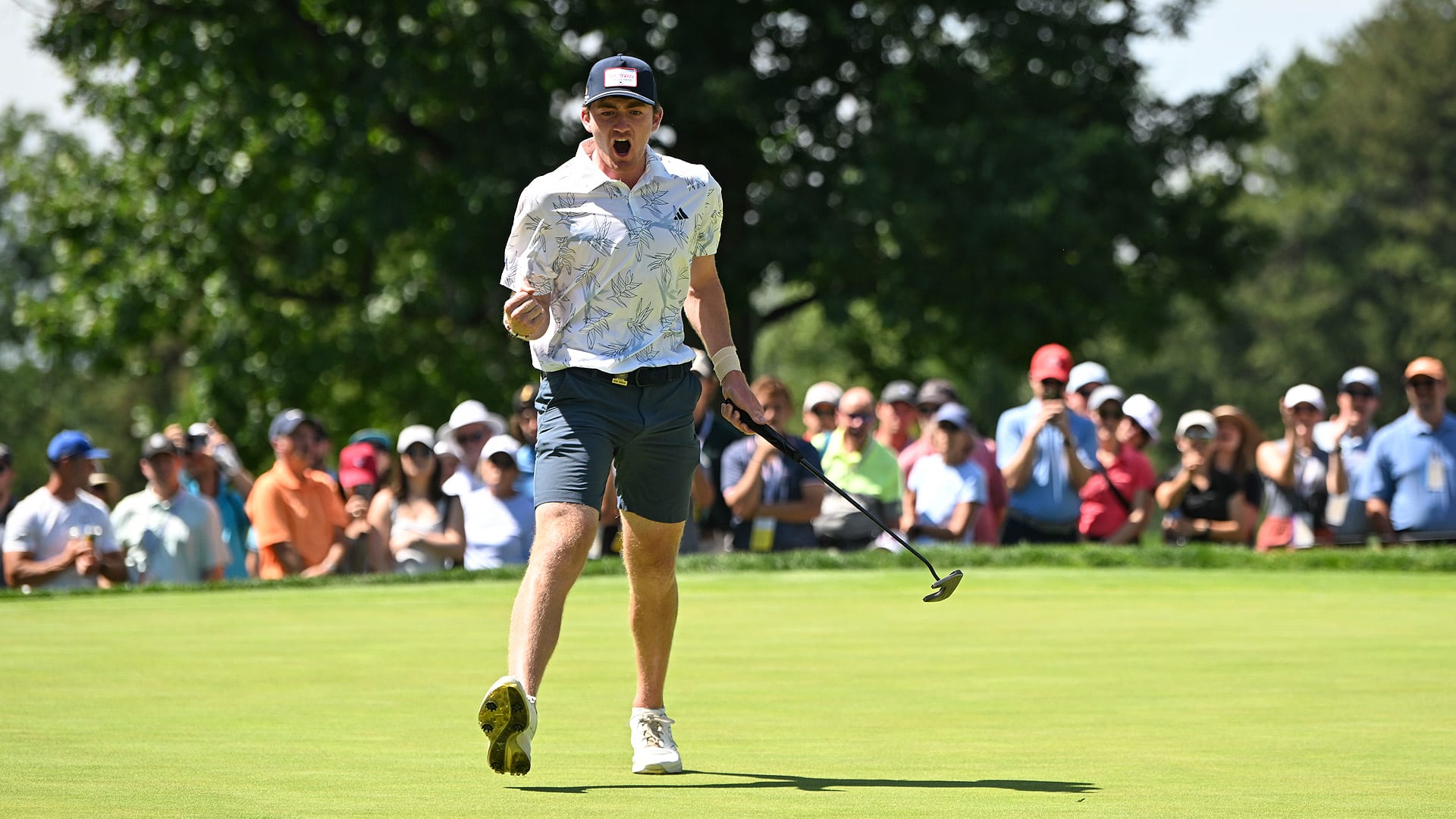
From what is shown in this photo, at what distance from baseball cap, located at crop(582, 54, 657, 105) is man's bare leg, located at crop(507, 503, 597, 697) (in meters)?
1.08

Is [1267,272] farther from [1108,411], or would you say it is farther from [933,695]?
[933,695]

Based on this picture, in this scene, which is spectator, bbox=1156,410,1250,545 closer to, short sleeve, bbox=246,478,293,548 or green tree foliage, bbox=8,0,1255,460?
short sleeve, bbox=246,478,293,548

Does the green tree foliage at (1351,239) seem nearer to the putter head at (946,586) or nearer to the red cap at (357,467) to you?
the red cap at (357,467)

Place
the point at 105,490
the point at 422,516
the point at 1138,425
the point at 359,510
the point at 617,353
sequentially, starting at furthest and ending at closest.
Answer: the point at 105,490 < the point at 1138,425 < the point at 359,510 < the point at 422,516 < the point at 617,353

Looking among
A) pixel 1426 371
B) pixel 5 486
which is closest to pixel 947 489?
pixel 1426 371

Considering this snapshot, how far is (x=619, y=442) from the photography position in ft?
18.2

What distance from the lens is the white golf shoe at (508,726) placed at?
4.79 metres

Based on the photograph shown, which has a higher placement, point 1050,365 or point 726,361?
point 1050,365

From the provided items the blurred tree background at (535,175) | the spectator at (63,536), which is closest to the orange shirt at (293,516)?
the spectator at (63,536)

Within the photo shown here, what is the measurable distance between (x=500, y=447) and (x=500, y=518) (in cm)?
46

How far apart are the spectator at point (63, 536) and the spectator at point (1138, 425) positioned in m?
6.67

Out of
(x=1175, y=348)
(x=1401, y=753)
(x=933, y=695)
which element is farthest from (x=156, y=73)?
(x=1175, y=348)

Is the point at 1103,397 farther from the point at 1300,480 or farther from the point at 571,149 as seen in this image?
the point at 571,149

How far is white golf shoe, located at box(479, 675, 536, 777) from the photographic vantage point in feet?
15.7
